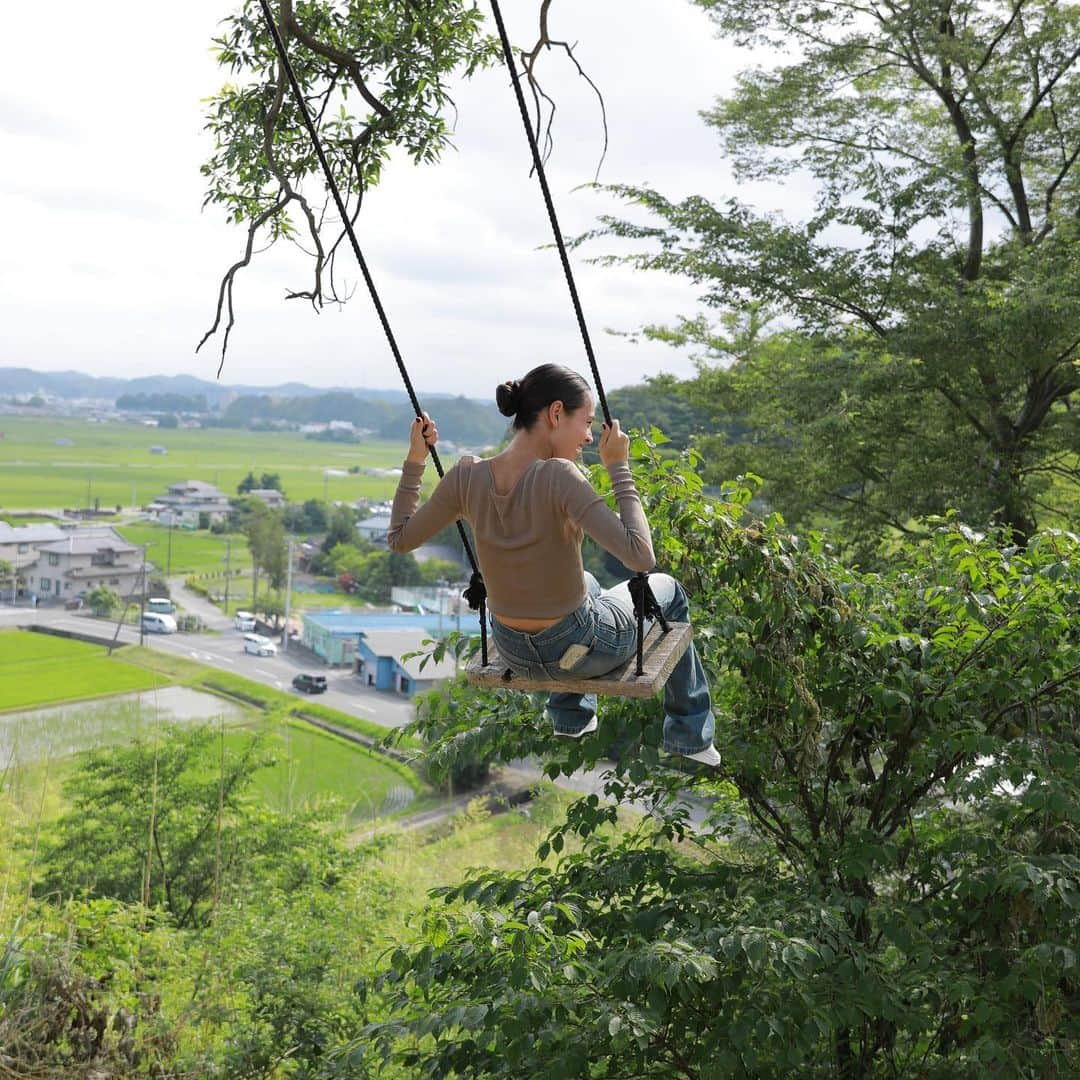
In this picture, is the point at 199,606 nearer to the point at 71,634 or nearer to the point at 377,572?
the point at 71,634

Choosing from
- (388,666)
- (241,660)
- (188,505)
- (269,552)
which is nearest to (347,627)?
(241,660)

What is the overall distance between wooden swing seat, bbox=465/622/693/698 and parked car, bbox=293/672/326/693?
3893 centimetres

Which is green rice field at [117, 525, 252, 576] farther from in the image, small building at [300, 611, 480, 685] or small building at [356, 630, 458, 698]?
small building at [356, 630, 458, 698]

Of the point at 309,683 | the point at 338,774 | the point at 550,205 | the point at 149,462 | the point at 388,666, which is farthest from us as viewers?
the point at 149,462

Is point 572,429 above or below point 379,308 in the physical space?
below

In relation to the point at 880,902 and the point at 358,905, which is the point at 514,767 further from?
the point at 880,902

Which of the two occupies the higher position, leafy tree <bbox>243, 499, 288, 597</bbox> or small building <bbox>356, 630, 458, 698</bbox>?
leafy tree <bbox>243, 499, 288, 597</bbox>

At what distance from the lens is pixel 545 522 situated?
2.08m

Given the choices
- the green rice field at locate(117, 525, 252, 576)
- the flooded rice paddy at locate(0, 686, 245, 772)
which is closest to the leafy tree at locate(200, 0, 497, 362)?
the flooded rice paddy at locate(0, 686, 245, 772)

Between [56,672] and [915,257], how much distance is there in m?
38.4

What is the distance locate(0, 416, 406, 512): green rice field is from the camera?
69.8 metres

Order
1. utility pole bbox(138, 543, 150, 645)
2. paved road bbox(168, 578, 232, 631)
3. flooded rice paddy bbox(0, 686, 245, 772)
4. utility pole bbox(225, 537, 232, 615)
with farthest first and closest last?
1. utility pole bbox(225, 537, 232, 615)
2. paved road bbox(168, 578, 232, 631)
3. utility pole bbox(138, 543, 150, 645)
4. flooded rice paddy bbox(0, 686, 245, 772)

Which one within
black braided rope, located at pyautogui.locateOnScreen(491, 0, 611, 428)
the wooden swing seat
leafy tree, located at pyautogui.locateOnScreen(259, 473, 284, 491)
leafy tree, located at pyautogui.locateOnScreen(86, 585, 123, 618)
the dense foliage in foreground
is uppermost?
black braided rope, located at pyautogui.locateOnScreen(491, 0, 611, 428)

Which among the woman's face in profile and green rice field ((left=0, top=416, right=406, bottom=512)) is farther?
green rice field ((left=0, top=416, right=406, bottom=512))
